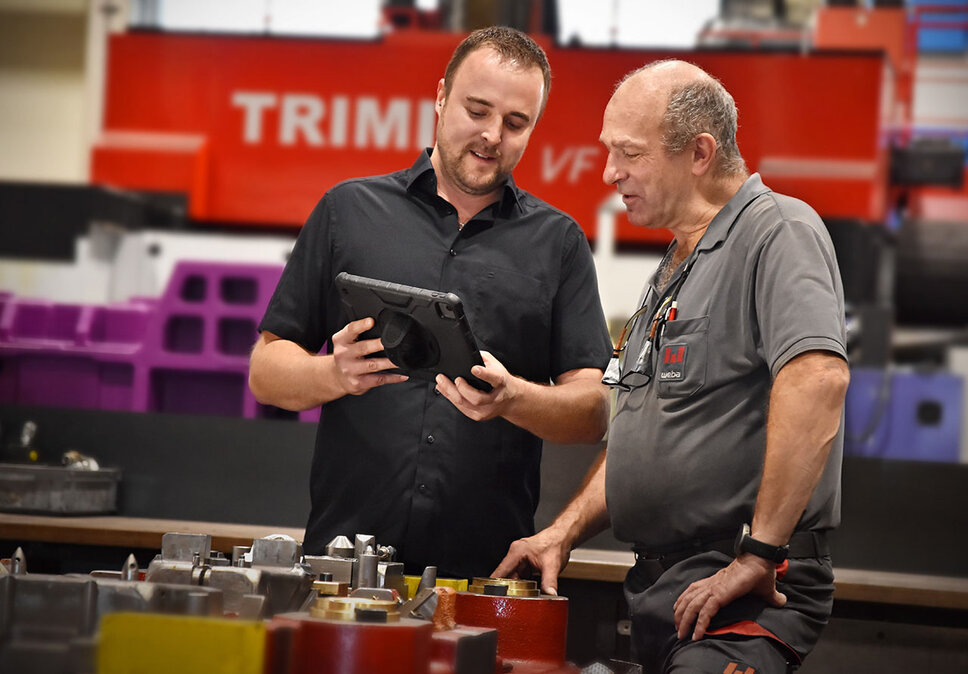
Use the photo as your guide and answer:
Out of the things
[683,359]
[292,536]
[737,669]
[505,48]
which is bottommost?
[292,536]

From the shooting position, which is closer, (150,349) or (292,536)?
→ (292,536)

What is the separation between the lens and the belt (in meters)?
1.64

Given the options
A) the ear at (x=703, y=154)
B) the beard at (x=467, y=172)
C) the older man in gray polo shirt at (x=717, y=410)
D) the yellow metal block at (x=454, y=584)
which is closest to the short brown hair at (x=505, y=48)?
the beard at (x=467, y=172)

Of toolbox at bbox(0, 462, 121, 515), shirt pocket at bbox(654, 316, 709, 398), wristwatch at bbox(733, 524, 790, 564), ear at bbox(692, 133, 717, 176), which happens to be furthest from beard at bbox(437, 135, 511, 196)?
toolbox at bbox(0, 462, 121, 515)

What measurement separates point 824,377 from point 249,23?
540 cm

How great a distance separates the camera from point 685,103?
183 centimetres

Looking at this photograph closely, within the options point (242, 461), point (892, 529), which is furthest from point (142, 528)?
point (892, 529)

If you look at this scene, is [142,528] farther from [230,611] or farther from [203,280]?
[230,611]

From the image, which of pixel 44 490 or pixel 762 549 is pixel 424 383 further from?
pixel 44 490

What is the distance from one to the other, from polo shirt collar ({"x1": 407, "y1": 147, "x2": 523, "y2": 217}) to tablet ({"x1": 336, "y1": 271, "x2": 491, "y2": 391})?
0.57m

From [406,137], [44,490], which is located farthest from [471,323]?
[406,137]

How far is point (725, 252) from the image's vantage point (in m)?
1.74

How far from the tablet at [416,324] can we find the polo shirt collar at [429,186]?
573 millimetres

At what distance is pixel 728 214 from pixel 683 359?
10.3 inches
